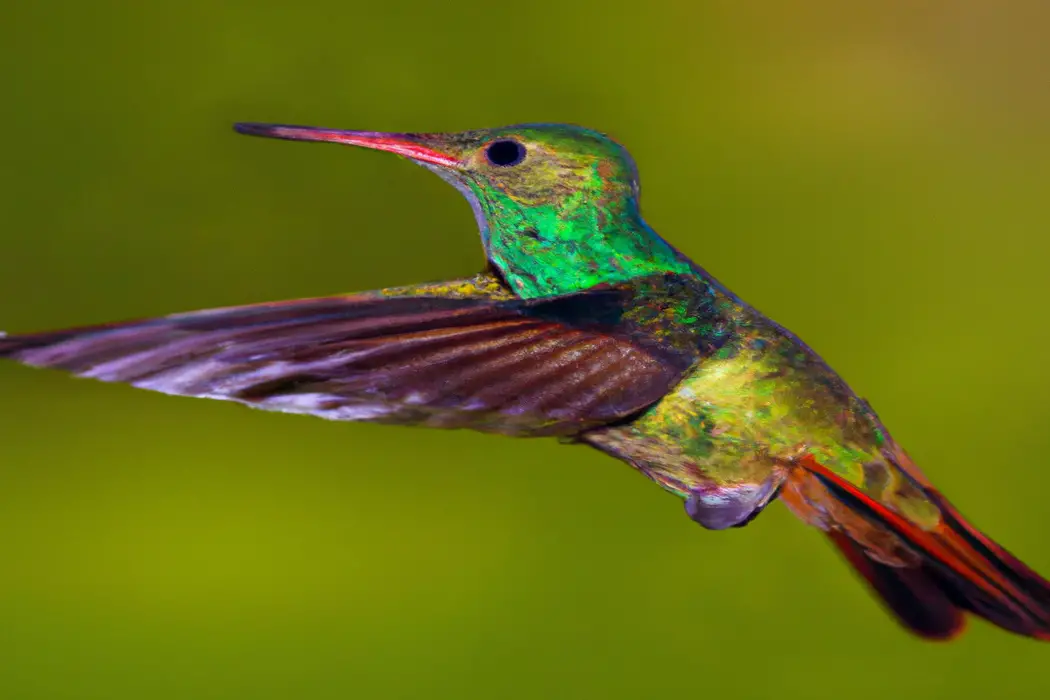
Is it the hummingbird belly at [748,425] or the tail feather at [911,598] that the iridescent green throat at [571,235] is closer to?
the hummingbird belly at [748,425]

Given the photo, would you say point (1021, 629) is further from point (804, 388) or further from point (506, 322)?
point (506, 322)

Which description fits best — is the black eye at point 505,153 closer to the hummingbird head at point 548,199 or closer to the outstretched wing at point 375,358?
the hummingbird head at point 548,199

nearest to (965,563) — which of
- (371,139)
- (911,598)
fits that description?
(911,598)

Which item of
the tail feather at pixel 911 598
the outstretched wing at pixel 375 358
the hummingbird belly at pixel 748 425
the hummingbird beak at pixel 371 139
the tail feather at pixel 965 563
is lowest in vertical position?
the tail feather at pixel 911 598

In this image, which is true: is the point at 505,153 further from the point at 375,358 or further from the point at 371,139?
the point at 375,358

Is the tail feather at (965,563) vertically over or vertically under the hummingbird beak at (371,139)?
under

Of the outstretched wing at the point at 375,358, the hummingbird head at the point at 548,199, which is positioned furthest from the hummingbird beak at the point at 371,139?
the outstretched wing at the point at 375,358

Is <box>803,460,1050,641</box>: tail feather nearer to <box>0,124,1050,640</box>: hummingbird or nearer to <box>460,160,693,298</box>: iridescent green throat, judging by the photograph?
<box>0,124,1050,640</box>: hummingbird

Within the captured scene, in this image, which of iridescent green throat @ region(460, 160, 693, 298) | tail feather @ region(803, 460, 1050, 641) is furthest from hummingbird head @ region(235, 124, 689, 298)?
tail feather @ region(803, 460, 1050, 641)

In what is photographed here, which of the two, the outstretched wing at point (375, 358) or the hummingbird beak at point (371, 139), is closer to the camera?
the outstretched wing at point (375, 358)
